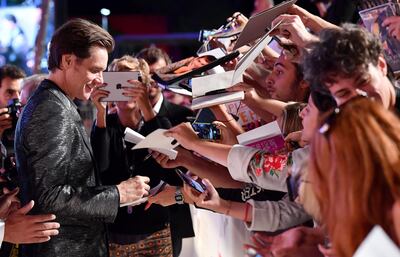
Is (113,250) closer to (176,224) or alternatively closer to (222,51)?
(176,224)

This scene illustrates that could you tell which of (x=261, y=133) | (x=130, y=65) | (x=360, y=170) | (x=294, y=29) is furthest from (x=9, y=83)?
(x=360, y=170)

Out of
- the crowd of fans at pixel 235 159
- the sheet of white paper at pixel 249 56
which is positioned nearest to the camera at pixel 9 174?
the crowd of fans at pixel 235 159

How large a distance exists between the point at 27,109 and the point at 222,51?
79 cm

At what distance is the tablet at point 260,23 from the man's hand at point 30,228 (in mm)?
942

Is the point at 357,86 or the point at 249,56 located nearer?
the point at 357,86

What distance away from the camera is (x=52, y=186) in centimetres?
255

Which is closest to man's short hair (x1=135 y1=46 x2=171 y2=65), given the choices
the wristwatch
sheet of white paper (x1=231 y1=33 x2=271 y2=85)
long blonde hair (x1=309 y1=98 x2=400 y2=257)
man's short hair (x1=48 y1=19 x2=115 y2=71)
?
the wristwatch

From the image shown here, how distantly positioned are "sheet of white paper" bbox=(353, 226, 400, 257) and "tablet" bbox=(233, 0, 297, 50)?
1284 mm

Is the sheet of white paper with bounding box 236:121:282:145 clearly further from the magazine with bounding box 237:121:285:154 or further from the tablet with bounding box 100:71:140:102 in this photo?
the tablet with bounding box 100:71:140:102

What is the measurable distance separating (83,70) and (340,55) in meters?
1.11

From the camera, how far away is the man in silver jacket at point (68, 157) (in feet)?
8.37

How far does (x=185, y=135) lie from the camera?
2658 millimetres

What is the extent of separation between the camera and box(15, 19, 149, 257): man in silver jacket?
2551mm

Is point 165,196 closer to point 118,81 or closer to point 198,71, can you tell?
point 118,81
